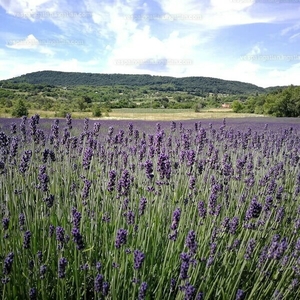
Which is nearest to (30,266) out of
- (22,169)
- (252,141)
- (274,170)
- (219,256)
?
(22,169)

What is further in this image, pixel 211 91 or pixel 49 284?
pixel 211 91

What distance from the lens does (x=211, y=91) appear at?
363ft

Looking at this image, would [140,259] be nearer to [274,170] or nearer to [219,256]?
[219,256]

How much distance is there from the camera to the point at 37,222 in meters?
2.45

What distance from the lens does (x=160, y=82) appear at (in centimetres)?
11981

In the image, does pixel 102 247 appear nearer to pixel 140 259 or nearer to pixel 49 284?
pixel 49 284

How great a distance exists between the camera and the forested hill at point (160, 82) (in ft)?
346

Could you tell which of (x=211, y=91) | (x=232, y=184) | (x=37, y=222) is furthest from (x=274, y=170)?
(x=211, y=91)

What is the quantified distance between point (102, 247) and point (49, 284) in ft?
1.44

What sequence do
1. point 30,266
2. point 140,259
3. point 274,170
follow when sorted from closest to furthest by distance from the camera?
point 140,259 < point 30,266 < point 274,170

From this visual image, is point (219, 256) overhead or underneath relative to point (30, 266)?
underneath

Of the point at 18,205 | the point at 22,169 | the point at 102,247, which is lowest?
the point at 102,247

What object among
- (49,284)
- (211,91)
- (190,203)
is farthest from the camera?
(211,91)

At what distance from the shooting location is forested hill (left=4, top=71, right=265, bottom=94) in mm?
105500
